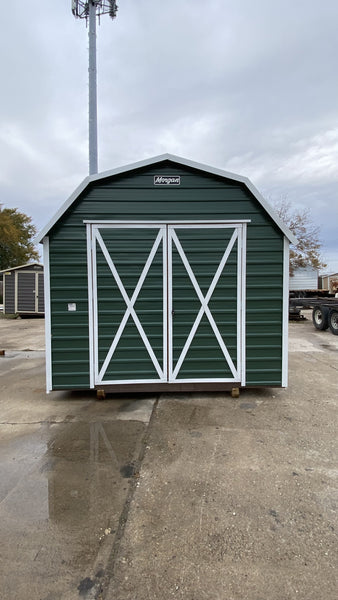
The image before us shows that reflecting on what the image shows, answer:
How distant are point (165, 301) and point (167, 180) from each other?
5.20 ft

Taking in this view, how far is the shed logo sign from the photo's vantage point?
392 centimetres

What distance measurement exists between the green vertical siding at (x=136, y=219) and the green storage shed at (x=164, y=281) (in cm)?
1

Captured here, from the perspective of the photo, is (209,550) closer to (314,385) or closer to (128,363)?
(128,363)

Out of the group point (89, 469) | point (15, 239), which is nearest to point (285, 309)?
point (89, 469)

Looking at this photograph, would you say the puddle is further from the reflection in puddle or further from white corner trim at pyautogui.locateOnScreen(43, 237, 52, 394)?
white corner trim at pyautogui.locateOnScreen(43, 237, 52, 394)

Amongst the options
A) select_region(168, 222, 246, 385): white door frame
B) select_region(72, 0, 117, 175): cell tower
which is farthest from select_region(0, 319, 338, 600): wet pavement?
select_region(72, 0, 117, 175): cell tower

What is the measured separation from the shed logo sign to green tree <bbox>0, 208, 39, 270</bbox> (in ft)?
100

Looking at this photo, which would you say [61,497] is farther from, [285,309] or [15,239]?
[15,239]

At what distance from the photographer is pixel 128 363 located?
4.00m

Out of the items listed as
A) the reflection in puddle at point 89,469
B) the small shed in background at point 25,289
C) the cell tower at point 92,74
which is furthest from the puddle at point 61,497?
the small shed in background at point 25,289

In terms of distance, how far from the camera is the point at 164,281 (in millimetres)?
3959

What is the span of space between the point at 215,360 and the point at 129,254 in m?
1.82

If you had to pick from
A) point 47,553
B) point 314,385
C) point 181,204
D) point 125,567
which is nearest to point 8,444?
point 47,553

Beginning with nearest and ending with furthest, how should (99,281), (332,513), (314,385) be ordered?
(332,513) < (99,281) < (314,385)
